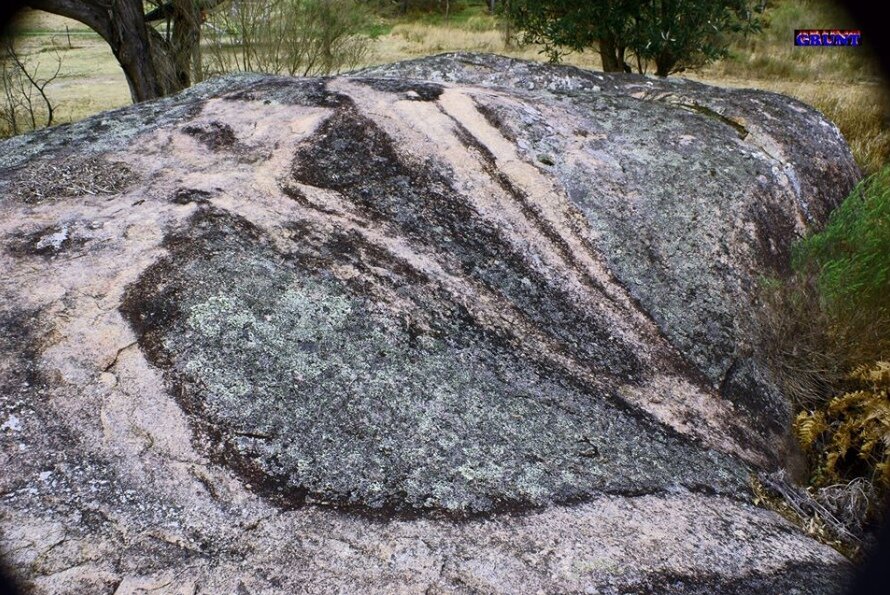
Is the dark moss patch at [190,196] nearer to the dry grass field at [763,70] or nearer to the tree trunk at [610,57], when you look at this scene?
the dry grass field at [763,70]

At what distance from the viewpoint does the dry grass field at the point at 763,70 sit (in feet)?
24.3

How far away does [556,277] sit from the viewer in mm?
3633

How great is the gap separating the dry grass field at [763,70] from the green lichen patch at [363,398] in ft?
6.68

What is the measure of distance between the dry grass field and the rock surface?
1.51 meters

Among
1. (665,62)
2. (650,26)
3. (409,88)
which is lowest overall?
(665,62)

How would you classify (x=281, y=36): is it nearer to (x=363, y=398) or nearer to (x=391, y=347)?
(x=391, y=347)

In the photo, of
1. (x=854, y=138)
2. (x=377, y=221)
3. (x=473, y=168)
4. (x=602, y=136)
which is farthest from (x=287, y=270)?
(x=854, y=138)

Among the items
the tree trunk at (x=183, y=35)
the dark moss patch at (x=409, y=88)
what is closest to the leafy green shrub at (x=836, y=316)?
the dark moss patch at (x=409, y=88)

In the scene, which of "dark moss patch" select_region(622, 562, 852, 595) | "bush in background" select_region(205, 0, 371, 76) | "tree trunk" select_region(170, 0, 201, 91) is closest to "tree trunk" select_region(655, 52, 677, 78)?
"bush in background" select_region(205, 0, 371, 76)

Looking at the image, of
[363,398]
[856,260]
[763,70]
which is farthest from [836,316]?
[763,70]

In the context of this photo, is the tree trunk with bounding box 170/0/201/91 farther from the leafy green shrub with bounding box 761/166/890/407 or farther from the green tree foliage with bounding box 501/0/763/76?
the leafy green shrub with bounding box 761/166/890/407

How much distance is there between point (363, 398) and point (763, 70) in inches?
594

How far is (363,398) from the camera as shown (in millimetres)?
2795

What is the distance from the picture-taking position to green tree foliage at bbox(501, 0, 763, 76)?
31.2 ft
